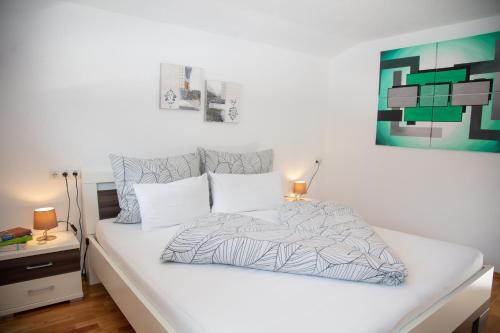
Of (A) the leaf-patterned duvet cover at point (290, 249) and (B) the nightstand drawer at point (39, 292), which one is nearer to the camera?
(A) the leaf-patterned duvet cover at point (290, 249)

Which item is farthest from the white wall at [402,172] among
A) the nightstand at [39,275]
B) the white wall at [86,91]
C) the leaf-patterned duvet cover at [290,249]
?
the nightstand at [39,275]

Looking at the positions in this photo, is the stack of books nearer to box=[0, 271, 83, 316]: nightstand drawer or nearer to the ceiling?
box=[0, 271, 83, 316]: nightstand drawer

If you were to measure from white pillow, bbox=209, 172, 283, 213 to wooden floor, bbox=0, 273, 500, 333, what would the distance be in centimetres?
98

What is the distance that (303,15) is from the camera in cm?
297

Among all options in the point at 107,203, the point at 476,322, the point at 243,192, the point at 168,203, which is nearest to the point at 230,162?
the point at 243,192

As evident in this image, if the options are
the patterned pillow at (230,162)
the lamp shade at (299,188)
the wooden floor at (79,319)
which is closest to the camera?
the wooden floor at (79,319)

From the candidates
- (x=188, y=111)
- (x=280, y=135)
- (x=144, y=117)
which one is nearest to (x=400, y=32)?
(x=280, y=135)

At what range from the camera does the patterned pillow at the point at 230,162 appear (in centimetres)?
289

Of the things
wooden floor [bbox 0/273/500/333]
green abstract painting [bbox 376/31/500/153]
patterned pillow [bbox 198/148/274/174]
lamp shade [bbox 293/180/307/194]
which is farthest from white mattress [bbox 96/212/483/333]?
lamp shade [bbox 293/180/307/194]

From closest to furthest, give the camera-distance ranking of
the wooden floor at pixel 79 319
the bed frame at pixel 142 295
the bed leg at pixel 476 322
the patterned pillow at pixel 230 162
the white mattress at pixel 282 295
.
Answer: the white mattress at pixel 282 295 → the bed frame at pixel 142 295 → the bed leg at pixel 476 322 → the wooden floor at pixel 79 319 → the patterned pillow at pixel 230 162

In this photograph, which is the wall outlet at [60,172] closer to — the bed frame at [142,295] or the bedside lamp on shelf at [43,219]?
the bed frame at [142,295]

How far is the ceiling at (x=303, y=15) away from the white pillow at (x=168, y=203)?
1383 millimetres

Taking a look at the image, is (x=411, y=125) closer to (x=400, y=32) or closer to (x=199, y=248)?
(x=400, y=32)

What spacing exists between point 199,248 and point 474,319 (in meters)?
1.64
